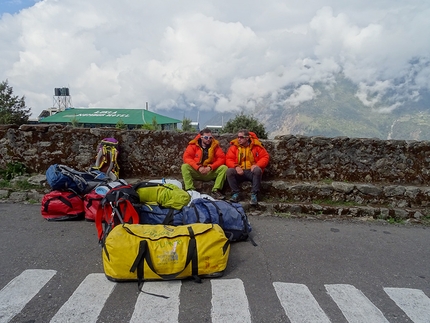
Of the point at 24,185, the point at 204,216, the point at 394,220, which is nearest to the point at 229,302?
the point at 204,216

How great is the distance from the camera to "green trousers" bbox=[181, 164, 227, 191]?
17.7ft

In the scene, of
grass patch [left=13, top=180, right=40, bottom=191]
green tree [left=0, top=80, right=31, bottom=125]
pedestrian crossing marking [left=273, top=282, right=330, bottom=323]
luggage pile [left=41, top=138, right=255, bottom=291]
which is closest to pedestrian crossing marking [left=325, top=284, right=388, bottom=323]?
pedestrian crossing marking [left=273, top=282, right=330, bottom=323]

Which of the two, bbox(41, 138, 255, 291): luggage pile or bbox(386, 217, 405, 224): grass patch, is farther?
bbox(386, 217, 405, 224): grass patch

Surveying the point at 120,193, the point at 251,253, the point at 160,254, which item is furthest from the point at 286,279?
the point at 120,193

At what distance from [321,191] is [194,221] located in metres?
3.07

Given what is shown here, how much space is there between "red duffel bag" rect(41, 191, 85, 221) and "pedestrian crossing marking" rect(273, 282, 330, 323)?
11.4ft

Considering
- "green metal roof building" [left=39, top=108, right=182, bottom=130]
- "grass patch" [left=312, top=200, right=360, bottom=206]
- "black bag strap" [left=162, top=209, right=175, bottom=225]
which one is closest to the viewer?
"black bag strap" [left=162, top=209, right=175, bottom=225]

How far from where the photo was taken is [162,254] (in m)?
2.84

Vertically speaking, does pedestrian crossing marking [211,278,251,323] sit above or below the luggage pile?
below

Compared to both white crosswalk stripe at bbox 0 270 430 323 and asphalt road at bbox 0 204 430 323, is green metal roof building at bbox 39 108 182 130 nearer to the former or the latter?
asphalt road at bbox 0 204 430 323

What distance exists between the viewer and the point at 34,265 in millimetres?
3133

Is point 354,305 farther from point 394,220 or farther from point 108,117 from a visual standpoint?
point 108,117

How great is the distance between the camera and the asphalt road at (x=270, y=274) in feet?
7.97

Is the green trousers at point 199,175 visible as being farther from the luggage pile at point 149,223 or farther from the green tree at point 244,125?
the green tree at point 244,125
